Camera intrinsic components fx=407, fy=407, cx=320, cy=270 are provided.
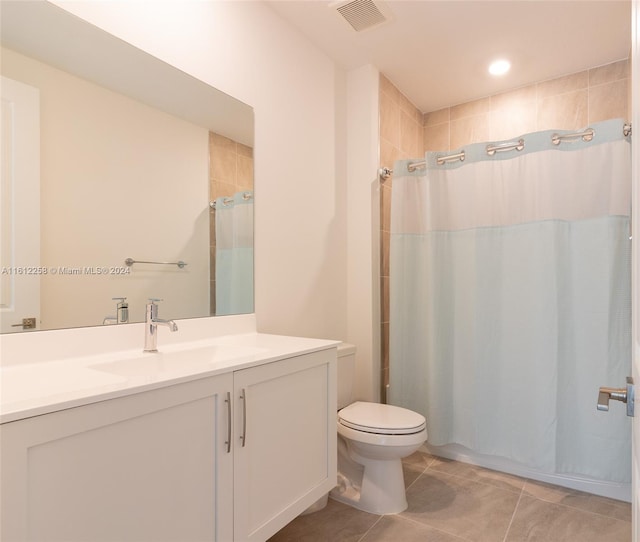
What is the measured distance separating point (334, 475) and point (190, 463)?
0.76m

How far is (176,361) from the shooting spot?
1.41 meters

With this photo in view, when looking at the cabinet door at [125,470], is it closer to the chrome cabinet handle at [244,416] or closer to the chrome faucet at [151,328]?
the chrome cabinet handle at [244,416]

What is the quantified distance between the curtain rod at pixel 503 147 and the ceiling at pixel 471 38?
2.04 feet

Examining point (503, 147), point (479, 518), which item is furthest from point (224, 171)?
point (479, 518)

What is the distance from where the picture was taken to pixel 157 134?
61.0 inches

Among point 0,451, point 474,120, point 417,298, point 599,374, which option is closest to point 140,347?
point 0,451

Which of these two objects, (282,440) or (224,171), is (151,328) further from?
(224,171)

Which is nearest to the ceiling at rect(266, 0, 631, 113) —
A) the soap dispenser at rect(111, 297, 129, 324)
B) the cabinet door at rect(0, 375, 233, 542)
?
the soap dispenser at rect(111, 297, 129, 324)

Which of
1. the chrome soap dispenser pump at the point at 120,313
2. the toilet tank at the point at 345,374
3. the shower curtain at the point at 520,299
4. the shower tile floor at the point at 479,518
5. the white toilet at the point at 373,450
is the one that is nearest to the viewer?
the chrome soap dispenser pump at the point at 120,313

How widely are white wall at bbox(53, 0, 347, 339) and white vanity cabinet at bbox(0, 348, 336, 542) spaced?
68 cm

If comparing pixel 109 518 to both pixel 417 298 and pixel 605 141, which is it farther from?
pixel 605 141

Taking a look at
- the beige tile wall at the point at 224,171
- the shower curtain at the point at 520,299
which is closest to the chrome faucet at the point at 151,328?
the beige tile wall at the point at 224,171

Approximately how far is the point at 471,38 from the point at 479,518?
2.50 meters

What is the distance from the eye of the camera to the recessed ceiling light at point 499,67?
2553 mm
